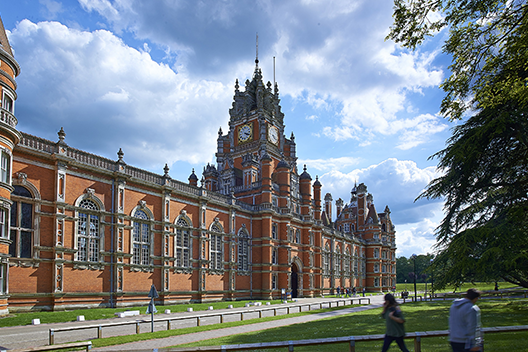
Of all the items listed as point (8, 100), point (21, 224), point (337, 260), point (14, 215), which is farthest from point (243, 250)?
point (8, 100)

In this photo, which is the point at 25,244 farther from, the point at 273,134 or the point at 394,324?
the point at 273,134

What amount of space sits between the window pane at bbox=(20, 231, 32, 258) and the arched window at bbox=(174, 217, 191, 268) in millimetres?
13270

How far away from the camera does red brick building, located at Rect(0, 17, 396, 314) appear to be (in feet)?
79.1

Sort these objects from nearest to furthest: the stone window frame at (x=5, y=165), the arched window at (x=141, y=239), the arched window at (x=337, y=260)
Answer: the stone window frame at (x=5, y=165) → the arched window at (x=141, y=239) → the arched window at (x=337, y=260)

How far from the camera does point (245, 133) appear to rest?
59.8 meters

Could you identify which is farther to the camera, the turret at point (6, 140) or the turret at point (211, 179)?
the turret at point (211, 179)

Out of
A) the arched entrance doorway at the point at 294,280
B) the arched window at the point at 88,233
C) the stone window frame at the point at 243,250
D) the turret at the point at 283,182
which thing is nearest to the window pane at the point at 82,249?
the arched window at the point at 88,233

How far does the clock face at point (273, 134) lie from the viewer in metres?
58.7

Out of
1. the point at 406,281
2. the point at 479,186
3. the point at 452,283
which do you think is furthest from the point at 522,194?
the point at 406,281

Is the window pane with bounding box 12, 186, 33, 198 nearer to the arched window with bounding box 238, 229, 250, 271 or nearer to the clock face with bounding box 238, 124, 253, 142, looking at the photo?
the arched window with bounding box 238, 229, 250, 271

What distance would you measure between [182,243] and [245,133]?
85.9 ft

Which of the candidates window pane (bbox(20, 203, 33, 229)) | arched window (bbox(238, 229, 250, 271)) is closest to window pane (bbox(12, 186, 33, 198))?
window pane (bbox(20, 203, 33, 229))

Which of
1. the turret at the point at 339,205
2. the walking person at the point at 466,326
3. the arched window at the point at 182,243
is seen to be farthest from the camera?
the turret at the point at 339,205

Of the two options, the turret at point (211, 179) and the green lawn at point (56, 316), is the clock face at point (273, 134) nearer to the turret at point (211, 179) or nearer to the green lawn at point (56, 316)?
the turret at point (211, 179)
